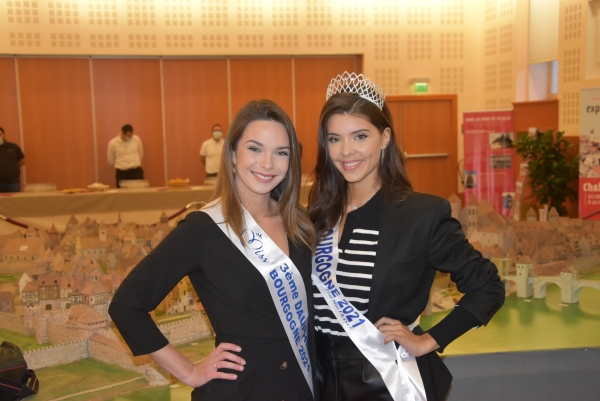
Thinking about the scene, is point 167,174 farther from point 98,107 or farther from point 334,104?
point 334,104

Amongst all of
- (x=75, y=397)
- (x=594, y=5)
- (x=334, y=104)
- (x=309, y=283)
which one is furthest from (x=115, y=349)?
(x=594, y=5)

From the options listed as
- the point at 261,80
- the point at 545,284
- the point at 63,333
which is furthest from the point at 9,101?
the point at 545,284

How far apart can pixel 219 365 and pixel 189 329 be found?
1278mm

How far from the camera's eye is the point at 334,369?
163 cm

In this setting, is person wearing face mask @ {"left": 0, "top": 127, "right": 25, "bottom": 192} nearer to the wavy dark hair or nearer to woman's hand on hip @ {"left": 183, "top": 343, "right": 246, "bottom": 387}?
the wavy dark hair

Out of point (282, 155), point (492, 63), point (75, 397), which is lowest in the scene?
point (75, 397)

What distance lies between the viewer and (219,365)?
1.48 metres

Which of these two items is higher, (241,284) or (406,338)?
(241,284)

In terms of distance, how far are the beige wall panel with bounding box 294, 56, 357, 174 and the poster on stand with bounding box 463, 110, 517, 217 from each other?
293 cm

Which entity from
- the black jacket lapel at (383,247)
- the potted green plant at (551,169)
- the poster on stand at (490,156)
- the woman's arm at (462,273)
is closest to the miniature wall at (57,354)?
the black jacket lapel at (383,247)

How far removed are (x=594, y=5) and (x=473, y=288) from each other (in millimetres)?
7149

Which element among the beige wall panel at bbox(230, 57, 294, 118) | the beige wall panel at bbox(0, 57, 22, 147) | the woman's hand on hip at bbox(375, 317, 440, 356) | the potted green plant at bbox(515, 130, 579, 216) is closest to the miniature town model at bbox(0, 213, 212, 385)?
the woman's hand on hip at bbox(375, 317, 440, 356)

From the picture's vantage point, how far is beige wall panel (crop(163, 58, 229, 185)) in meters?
9.87

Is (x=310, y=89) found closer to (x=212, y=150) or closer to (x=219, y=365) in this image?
(x=212, y=150)
